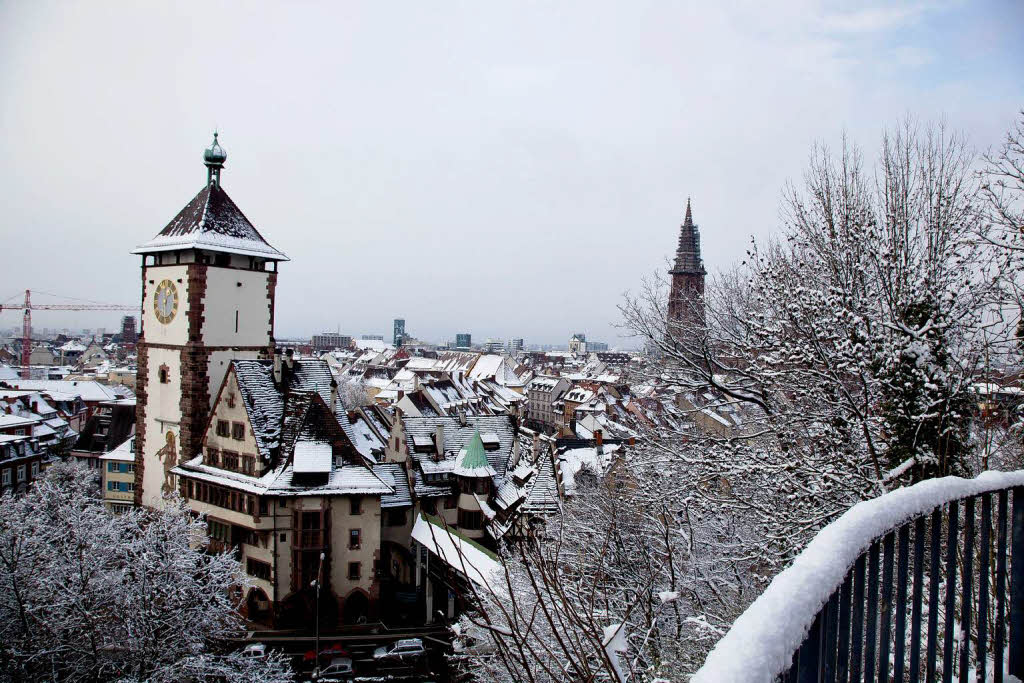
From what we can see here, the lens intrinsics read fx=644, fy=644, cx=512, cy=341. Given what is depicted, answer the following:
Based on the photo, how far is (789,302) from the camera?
10391 mm

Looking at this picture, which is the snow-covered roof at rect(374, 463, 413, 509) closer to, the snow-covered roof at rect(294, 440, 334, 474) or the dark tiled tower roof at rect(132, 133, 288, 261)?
the snow-covered roof at rect(294, 440, 334, 474)

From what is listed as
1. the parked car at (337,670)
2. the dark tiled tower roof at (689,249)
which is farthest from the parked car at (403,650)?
the dark tiled tower roof at (689,249)

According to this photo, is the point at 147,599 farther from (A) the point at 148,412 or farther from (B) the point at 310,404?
(A) the point at 148,412

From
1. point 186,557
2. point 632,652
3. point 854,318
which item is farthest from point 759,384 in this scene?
point 186,557

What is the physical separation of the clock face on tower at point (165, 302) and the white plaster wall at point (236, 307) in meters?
1.35

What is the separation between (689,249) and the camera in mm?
60312

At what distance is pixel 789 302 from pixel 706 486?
3.26 m

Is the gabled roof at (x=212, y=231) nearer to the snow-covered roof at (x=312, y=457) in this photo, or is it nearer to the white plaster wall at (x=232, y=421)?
the white plaster wall at (x=232, y=421)

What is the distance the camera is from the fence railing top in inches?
57.7

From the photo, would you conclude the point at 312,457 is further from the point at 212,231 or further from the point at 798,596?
the point at 798,596

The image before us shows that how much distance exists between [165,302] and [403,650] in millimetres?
15041

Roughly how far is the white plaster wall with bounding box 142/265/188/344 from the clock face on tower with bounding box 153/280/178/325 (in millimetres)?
139

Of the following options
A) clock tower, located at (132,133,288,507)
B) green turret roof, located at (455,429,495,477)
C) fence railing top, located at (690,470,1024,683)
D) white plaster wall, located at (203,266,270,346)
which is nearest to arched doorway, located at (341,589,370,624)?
green turret roof, located at (455,429,495,477)

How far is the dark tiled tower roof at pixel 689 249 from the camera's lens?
56.4 meters
